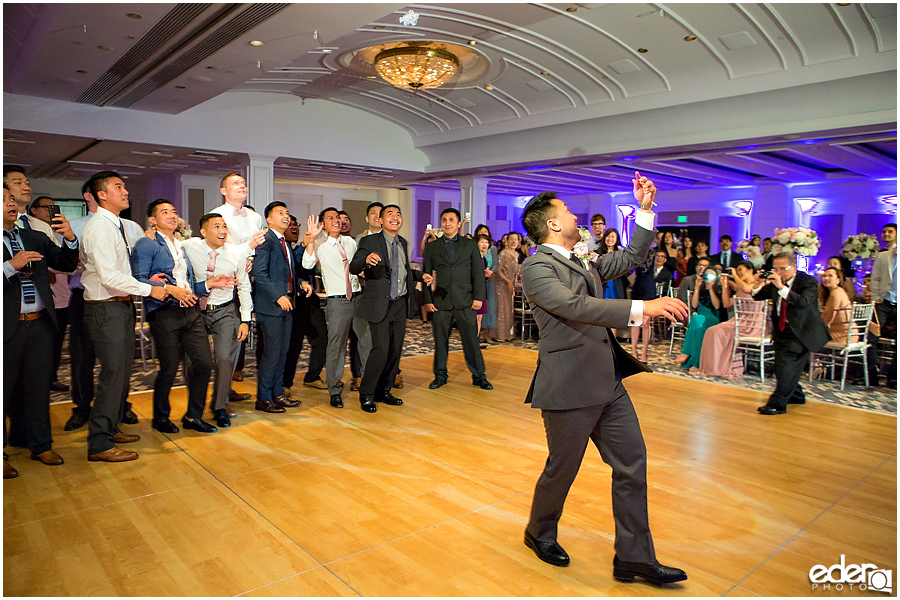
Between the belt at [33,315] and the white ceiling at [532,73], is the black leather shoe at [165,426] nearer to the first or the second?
the belt at [33,315]

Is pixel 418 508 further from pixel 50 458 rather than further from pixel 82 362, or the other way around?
pixel 82 362

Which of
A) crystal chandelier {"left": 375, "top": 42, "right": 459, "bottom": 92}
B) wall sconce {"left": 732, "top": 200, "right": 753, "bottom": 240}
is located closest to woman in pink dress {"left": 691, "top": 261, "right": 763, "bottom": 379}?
crystal chandelier {"left": 375, "top": 42, "right": 459, "bottom": 92}

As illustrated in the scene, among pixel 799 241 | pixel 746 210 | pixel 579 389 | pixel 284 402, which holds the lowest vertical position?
pixel 284 402

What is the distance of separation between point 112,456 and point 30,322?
95 cm

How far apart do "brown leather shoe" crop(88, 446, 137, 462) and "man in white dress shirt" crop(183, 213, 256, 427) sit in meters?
0.81

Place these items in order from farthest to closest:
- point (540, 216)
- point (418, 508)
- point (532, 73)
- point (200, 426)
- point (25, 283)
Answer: point (532, 73)
point (200, 426)
point (25, 283)
point (418, 508)
point (540, 216)

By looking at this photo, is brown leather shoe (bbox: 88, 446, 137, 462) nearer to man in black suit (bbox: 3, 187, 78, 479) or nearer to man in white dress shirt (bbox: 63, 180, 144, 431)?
man in black suit (bbox: 3, 187, 78, 479)

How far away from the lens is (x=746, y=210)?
17281mm

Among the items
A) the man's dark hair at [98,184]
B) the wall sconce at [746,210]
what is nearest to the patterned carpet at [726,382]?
the man's dark hair at [98,184]

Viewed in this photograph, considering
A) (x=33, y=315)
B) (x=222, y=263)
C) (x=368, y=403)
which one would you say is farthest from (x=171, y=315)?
(x=368, y=403)

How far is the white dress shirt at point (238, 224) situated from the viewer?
188 inches

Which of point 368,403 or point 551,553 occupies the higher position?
point 368,403

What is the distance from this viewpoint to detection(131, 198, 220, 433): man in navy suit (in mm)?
4043

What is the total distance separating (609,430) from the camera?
2.49 metres
